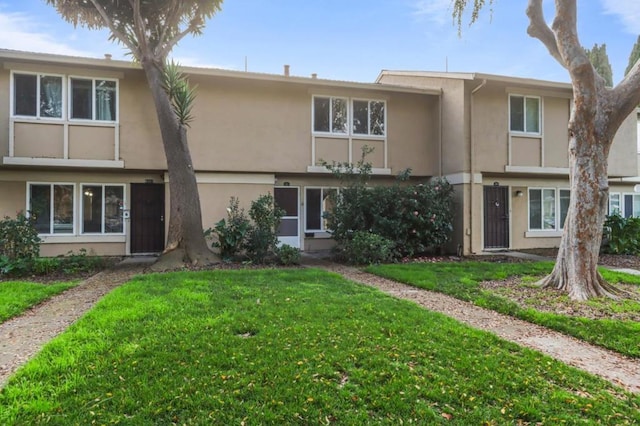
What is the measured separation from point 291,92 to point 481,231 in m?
7.82

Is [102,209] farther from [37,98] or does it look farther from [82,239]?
[37,98]

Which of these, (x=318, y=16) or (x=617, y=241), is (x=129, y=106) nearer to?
(x=318, y=16)

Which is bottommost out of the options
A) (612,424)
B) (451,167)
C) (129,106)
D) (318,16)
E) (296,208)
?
(612,424)

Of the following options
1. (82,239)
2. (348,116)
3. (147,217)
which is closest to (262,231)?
(147,217)

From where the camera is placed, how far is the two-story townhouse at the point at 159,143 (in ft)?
36.9

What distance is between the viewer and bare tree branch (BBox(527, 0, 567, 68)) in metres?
8.25

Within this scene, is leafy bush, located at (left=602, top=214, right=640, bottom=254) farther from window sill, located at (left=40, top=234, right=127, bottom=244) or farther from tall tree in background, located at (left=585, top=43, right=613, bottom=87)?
tall tree in background, located at (left=585, top=43, right=613, bottom=87)

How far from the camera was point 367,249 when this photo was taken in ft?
36.1

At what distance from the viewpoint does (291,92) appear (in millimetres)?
13133

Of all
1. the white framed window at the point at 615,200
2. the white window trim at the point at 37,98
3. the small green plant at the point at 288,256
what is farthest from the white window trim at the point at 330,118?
the white framed window at the point at 615,200

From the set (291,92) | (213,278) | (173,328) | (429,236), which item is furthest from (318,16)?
(173,328)

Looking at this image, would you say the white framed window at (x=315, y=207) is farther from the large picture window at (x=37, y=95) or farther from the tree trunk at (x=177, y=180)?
the large picture window at (x=37, y=95)

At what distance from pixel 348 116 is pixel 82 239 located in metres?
9.41

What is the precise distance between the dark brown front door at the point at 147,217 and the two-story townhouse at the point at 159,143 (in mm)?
33
